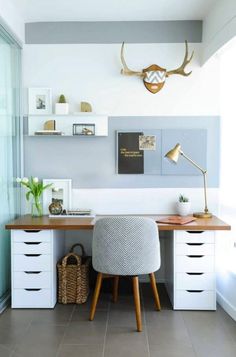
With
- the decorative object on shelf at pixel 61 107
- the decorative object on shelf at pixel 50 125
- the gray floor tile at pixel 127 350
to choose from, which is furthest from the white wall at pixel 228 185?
the decorative object on shelf at pixel 50 125

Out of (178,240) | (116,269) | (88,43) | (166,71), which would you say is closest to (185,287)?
(178,240)

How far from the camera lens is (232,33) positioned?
2.57m

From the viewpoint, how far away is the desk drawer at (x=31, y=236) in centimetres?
287

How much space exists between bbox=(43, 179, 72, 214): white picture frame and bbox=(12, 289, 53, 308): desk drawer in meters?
0.81

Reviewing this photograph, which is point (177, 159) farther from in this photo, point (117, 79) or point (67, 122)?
point (67, 122)

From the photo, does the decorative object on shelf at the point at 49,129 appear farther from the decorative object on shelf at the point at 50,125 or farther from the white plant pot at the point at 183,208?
the white plant pot at the point at 183,208

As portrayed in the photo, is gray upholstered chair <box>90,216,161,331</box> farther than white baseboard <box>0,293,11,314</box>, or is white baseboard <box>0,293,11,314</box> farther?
white baseboard <box>0,293,11,314</box>

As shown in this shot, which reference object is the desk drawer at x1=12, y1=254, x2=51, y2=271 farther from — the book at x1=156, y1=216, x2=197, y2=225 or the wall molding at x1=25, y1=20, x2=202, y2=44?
the wall molding at x1=25, y1=20, x2=202, y2=44

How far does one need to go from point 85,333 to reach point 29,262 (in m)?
0.76

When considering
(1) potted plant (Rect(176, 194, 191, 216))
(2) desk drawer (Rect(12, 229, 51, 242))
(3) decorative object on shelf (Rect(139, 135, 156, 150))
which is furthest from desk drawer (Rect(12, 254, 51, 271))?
(3) decorative object on shelf (Rect(139, 135, 156, 150))

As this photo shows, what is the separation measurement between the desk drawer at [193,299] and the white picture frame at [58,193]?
1.33 meters

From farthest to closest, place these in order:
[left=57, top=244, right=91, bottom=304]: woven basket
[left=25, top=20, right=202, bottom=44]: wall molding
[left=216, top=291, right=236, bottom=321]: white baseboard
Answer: [left=25, top=20, right=202, bottom=44]: wall molding < [left=57, top=244, right=91, bottom=304]: woven basket < [left=216, top=291, right=236, bottom=321]: white baseboard

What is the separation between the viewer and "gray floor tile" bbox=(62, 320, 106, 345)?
7.81 feet

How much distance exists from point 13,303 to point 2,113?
1.59 m
